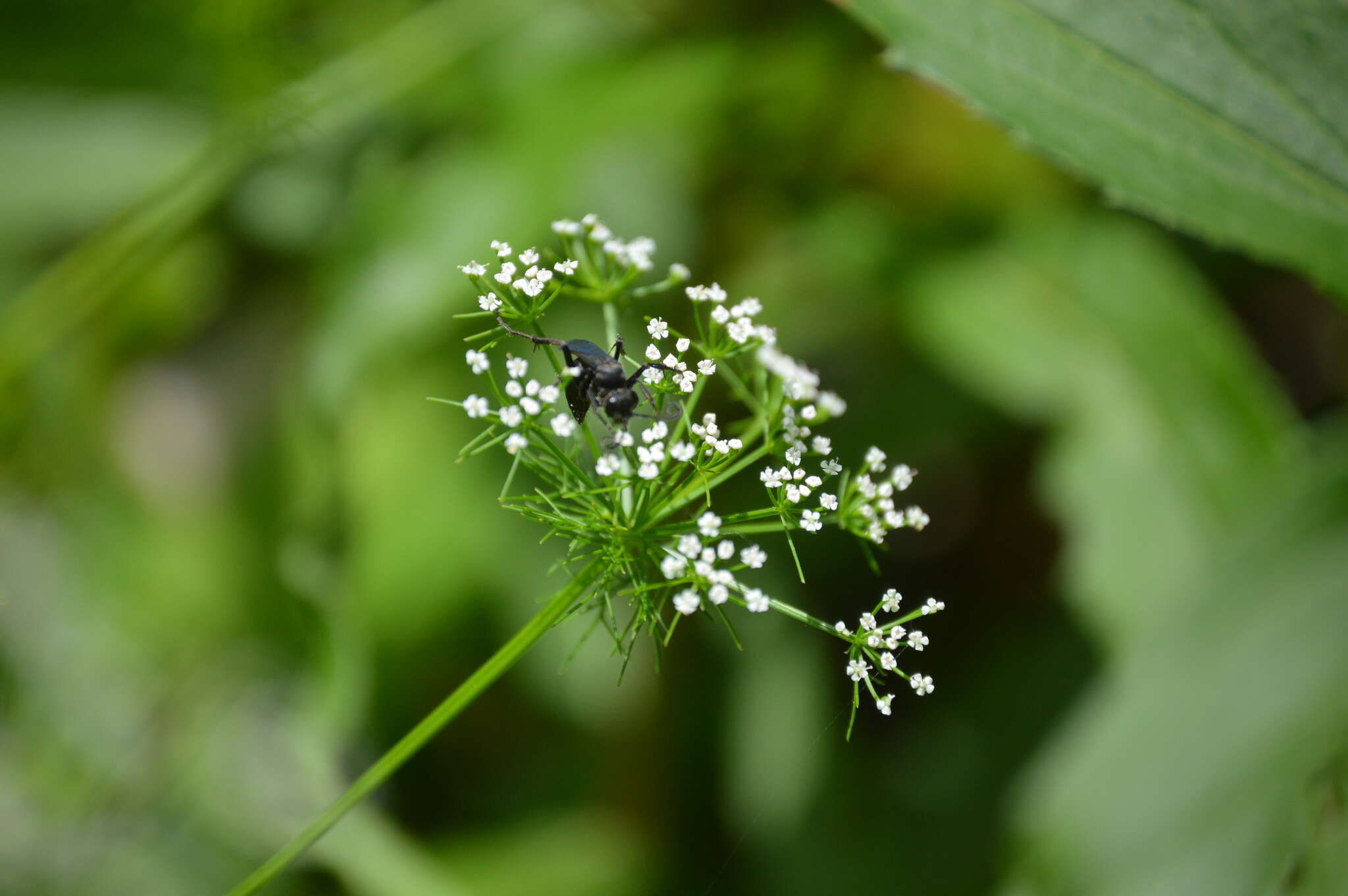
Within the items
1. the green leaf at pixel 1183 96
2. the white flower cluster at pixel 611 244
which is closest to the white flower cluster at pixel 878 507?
the white flower cluster at pixel 611 244

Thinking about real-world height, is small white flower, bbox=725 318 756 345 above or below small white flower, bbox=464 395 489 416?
below

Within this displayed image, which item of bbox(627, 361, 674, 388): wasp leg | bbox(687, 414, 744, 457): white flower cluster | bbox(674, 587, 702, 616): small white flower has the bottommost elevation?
bbox(674, 587, 702, 616): small white flower

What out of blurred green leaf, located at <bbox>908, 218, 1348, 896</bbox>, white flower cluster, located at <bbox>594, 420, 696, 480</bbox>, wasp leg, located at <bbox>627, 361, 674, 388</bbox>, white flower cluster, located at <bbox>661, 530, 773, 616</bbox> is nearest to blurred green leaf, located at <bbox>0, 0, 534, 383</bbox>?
blurred green leaf, located at <bbox>908, 218, 1348, 896</bbox>

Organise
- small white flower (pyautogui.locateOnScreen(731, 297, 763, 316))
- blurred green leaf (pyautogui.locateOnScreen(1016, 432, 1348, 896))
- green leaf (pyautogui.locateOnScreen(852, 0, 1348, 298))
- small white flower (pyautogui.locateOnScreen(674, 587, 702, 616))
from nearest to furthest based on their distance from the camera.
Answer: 1. small white flower (pyautogui.locateOnScreen(674, 587, 702, 616))
2. small white flower (pyautogui.locateOnScreen(731, 297, 763, 316))
3. green leaf (pyautogui.locateOnScreen(852, 0, 1348, 298))
4. blurred green leaf (pyautogui.locateOnScreen(1016, 432, 1348, 896))

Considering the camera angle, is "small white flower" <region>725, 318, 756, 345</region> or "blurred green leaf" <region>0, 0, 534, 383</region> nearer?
"small white flower" <region>725, 318, 756, 345</region>

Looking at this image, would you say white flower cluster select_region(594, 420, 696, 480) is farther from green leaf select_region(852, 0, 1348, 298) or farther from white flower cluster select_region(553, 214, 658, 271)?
green leaf select_region(852, 0, 1348, 298)

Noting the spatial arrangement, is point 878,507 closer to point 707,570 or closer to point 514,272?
point 707,570

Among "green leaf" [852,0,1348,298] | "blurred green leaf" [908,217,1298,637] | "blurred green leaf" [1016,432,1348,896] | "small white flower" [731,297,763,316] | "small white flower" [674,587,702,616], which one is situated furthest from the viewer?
"blurred green leaf" [908,217,1298,637]
